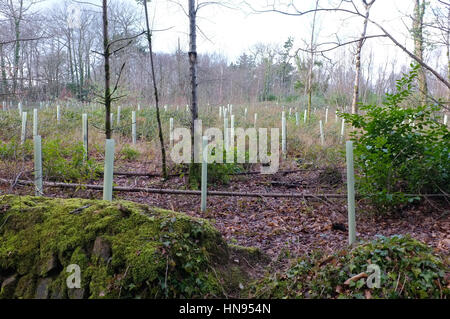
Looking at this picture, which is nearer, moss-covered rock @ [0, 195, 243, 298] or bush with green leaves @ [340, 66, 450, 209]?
moss-covered rock @ [0, 195, 243, 298]

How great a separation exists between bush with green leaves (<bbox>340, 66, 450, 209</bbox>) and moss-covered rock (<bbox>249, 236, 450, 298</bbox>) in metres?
2.07

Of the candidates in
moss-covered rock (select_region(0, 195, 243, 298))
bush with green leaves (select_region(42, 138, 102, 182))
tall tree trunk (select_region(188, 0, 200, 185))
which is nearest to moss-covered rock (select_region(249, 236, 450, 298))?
moss-covered rock (select_region(0, 195, 243, 298))

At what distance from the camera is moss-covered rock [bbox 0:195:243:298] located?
7.42ft

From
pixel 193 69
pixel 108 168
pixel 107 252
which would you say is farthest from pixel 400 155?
pixel 193 69

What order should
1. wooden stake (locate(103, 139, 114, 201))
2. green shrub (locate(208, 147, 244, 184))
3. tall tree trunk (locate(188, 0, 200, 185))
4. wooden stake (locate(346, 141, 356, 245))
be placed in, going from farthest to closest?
green shrub (locate(208, 147, 244, 184)), tall tree trunk (locate(188, 0, 200, 185)), wooden stake (locate(103, 139, 114, 201)), wooden stake (locate(346, 141, 356, 245))

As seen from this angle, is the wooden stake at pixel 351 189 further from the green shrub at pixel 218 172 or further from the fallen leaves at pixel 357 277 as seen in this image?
the green shrub at pixel 218 172

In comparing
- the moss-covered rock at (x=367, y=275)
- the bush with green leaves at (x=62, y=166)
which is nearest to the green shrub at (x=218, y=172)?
the bush with green leaves at (x=62, y=166)

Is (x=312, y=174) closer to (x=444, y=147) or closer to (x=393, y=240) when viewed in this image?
(x=444, y=147)

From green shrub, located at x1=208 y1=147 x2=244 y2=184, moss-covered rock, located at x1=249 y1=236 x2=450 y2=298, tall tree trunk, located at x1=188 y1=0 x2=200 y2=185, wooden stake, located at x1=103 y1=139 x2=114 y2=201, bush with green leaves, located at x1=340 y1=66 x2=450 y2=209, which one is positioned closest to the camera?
moss-covered rock, located at x1=249 y1=236 x2=450 y2=298

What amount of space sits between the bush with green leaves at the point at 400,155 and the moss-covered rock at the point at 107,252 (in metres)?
2.81

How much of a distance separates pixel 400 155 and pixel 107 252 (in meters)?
4.14

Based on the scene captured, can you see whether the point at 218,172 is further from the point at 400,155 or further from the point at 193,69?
the point at 400,155

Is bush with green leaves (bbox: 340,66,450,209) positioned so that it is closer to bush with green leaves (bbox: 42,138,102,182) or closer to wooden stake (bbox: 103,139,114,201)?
wooden stake (bbox: 103,139,114,201)
